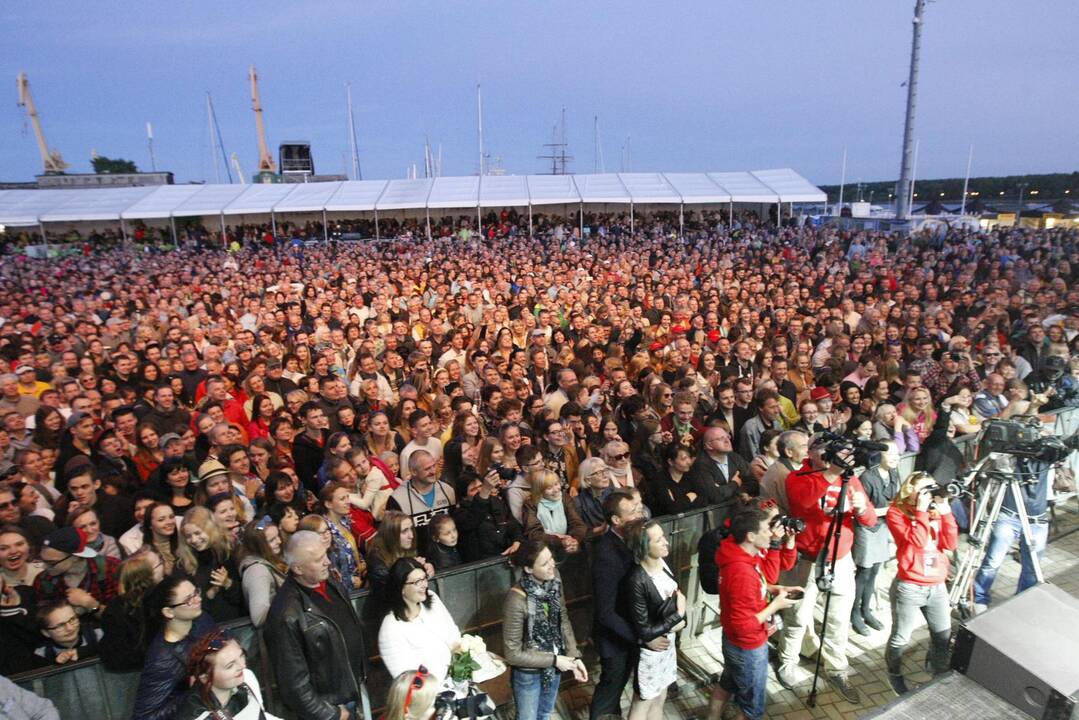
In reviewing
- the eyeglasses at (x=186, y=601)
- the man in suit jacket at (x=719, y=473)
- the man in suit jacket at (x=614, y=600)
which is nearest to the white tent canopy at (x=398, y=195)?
the man in suit jacket at (x=719, y=473)

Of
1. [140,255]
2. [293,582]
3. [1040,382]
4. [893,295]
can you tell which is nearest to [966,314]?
[893,295]

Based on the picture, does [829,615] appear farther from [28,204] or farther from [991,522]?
[28,204]

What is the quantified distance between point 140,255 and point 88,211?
4987 millimetres

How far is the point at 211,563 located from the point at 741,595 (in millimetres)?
2766

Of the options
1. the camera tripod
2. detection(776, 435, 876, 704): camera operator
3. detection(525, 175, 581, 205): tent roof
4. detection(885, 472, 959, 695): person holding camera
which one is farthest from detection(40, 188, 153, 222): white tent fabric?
the camera tripod

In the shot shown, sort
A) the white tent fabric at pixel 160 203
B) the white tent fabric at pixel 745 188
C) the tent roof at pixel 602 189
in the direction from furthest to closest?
1. the tent roof at pixel 602 189
2. the white tent fabric at pixel 745 188
3. the white tent fabric at pixel 160 203

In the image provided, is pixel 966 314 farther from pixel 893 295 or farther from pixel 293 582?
pixel 293 582

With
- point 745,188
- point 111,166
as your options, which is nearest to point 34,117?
point 111,166

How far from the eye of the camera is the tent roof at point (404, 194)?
24.9 meters

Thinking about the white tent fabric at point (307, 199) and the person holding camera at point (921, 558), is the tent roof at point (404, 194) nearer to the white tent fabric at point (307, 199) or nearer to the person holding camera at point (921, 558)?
the white tent fabric at point (307, 199)

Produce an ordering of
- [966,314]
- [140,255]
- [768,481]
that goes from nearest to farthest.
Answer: [768,481] → [966,314] → [140,255]

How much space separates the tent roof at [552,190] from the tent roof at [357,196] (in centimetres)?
645

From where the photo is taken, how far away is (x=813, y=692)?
3.78m

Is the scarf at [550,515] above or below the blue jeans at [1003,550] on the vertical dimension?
above
